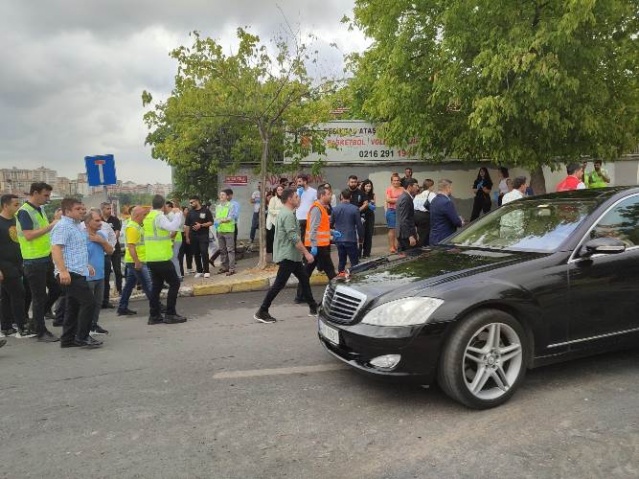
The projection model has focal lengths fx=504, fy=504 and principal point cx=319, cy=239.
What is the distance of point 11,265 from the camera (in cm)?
611

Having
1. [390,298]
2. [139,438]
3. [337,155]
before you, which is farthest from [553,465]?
[337,155]

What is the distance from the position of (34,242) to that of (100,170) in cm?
326

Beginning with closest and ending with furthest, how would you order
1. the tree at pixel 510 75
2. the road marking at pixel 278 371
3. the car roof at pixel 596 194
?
the car roof at pixel 596 194 → the road marking at pixel 278 371 → the tree at pixel 510 75

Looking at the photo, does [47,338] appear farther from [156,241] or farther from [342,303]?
[342,303]

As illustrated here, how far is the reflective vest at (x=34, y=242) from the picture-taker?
611 cm

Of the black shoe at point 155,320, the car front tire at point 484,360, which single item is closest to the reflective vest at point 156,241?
the black shoe at point 155,320

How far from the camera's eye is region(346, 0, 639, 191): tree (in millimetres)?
9000

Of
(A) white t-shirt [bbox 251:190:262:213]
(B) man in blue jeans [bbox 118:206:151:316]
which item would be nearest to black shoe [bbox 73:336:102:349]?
(B) man in blue jeans [bbox 118:206:151:316]

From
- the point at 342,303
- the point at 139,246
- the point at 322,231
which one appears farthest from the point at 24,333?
the point at 342,303

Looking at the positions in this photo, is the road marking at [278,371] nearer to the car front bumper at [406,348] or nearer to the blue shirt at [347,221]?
the car front bumper at [406,348]

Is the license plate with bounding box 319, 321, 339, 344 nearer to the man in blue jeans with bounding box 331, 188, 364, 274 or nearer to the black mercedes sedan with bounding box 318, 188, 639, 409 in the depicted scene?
the black mercedes sedan with bounding box 318, 188, 639, 409

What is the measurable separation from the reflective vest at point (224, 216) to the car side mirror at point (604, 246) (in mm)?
7226

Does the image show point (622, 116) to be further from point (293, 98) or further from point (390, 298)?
point (390, 298)

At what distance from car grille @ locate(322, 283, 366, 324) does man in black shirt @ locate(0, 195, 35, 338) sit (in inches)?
164
